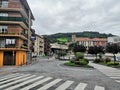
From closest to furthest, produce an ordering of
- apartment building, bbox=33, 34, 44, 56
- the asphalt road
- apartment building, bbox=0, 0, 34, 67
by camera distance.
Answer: the asphalt road → apartment building, bbox=0, 0, 34, 67 → apartment building, bbox=33, 34, 44, 56

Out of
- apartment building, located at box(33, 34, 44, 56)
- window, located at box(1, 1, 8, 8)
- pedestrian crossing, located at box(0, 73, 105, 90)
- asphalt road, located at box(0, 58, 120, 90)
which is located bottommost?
asphalt road, located at box(0, 58, 120, 90)

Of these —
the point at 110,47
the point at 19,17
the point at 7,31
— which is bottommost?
the point at 110,47

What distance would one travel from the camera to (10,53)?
44469mm

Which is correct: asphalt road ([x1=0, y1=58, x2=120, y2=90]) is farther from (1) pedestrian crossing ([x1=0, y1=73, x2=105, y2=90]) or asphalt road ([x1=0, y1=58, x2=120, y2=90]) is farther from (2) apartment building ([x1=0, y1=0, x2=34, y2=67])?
(2) apartment building ([x1=0, y1=0, x2=34, y2=67])

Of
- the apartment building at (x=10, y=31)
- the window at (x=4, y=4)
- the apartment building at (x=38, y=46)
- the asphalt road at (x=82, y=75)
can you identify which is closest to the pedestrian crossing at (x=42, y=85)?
the asphalt road at (x=82, y=75)

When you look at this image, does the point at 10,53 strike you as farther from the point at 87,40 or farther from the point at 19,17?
the point at 87,40

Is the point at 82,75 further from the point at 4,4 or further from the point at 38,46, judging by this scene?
the point at 38,46

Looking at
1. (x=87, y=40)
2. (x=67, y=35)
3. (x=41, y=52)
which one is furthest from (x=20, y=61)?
(x=67, y=35)

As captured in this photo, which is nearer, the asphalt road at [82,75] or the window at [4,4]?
the asphalt road at [82,75]

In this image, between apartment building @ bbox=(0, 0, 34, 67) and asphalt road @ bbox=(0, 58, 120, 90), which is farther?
apartment building @ bbox=(0, 0, 34, 67)

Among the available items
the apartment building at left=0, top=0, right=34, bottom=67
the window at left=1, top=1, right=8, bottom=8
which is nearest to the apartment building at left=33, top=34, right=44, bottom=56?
the apartment building at left=0, top=0, right=34, bottom=67

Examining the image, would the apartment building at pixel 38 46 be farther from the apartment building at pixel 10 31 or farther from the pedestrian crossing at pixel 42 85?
the pedestrian crossing at pixel 42 85

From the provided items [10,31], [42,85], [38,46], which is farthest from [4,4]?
[38,46]

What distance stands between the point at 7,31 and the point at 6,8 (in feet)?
14.7
